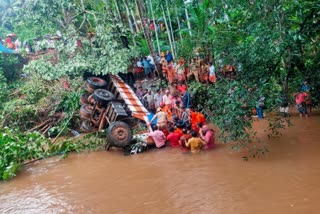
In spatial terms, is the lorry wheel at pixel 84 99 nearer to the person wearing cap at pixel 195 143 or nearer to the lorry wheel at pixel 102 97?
the lorry wheel at pixel 102 97

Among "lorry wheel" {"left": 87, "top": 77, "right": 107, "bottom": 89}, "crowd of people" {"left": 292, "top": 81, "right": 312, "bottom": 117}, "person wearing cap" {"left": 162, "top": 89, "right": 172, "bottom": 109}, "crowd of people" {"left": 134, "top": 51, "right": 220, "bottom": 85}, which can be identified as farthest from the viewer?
"crowd of people" {"left": 134, "top": 51, "right": 220, "bottom": 85}

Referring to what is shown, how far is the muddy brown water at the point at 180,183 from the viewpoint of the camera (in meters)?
5.36

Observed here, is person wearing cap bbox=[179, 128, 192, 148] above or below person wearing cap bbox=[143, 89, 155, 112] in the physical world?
below

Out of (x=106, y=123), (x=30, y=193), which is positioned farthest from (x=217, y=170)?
(x=106, y=123)

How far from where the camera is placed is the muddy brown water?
5.36m

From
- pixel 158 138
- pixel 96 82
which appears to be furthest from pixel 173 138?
pixel 96 82

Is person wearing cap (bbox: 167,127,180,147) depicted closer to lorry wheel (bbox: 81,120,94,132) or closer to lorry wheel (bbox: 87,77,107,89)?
lorry wheel (bbox: 81,120,94,132)

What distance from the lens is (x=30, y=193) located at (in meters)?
7.27

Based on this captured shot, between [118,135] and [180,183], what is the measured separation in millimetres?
3469

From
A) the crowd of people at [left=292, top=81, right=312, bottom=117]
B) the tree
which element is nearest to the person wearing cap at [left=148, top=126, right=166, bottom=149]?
the crowd of people at [left=292, top=81, right=312, bottom=117]

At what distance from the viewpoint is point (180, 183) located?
658cm

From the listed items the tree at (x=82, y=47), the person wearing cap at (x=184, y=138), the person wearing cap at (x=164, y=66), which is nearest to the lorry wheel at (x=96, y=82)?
the tree at (x=82, y=47)

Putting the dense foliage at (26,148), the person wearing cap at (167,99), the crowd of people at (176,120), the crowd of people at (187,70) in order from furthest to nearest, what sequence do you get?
the crowd of people at (187,70)
the person wearing cap at (167,99)
the crowd of people at (176,120)
the dense foliage at (26,148)

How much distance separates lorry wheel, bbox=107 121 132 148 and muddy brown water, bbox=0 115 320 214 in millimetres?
426
